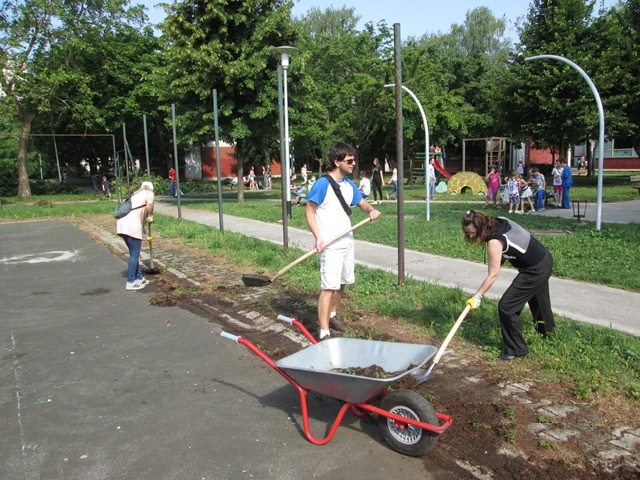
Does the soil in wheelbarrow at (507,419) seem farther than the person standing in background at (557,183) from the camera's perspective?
No

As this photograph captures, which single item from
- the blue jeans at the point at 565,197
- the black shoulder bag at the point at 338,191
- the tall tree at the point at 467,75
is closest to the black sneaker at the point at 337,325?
the black shoulder bag at the point at 338,191

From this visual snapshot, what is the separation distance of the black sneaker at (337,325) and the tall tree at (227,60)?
1489cm

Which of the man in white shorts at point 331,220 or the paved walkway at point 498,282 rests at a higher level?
the man in white shorts at point 331,220

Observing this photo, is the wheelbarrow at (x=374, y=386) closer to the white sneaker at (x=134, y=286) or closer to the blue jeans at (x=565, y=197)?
the white sneaker at (x=134, y=286)

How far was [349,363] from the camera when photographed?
369 centimetres

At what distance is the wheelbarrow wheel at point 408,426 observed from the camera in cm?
301

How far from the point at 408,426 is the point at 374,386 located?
385mm

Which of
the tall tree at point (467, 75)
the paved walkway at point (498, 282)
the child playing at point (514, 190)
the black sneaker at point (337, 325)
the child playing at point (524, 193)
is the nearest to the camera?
the black sneaker at point (337, 325)

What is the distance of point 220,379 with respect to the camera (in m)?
4.38

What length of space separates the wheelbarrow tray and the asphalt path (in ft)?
1.19

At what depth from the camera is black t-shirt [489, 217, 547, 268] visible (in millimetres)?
4109

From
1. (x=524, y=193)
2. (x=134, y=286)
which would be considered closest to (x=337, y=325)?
(x=134, y=286)

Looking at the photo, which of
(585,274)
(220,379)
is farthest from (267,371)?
(585,274)

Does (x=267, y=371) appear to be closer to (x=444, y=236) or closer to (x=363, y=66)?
(x=444, y=236)
